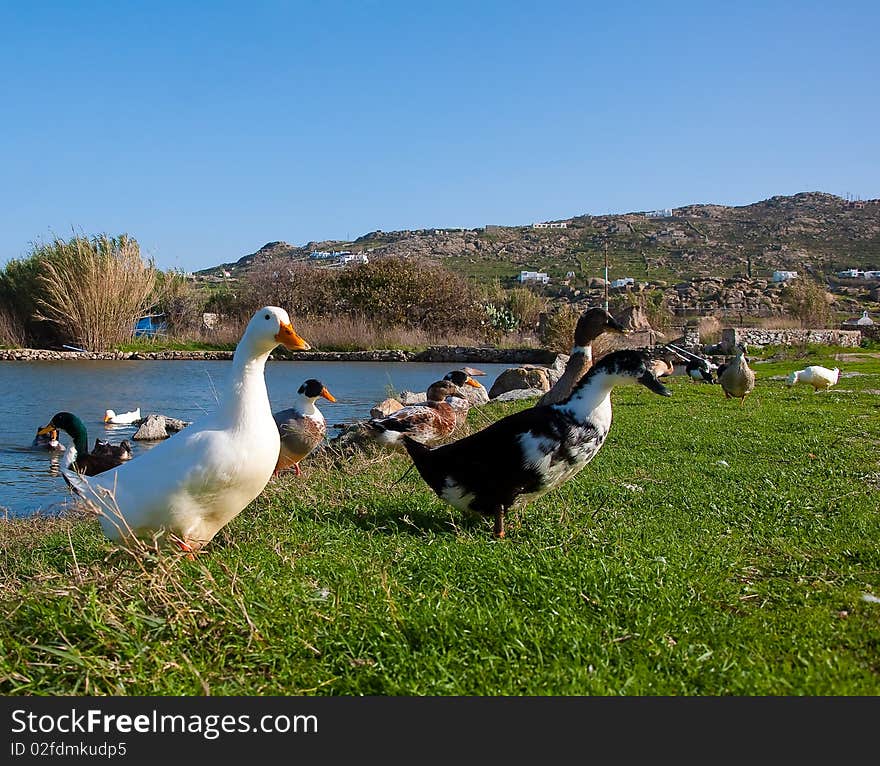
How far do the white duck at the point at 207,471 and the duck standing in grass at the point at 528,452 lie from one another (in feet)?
4.15

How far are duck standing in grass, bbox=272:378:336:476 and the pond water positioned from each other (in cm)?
252

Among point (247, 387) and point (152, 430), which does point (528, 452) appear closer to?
point (247, 387)

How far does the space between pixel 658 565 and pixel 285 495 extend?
11.5 ft

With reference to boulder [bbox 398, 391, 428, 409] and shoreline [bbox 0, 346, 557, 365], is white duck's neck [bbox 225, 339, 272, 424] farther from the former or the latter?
shoreline [bbox 0, 346, 557, 365]

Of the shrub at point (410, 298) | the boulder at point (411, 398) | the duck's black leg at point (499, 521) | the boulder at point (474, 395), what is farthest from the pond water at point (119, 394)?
the shrub at point (410, 298)

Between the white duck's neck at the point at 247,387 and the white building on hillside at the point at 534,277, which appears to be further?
the white building on hillside at the point at 534,277

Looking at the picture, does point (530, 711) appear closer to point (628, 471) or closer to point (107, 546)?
point (107, 546)

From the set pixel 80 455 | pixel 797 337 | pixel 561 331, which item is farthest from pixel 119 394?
pixel 797 337

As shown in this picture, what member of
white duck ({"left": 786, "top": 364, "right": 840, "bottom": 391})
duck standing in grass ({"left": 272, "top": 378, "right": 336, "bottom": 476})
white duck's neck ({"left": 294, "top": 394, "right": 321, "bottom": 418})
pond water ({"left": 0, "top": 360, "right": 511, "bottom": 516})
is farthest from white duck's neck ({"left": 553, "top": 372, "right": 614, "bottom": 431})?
white duck ({"left": 786, "top": 364, "right": 840, "bottom": 391})

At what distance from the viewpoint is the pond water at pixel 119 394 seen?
12.0 metres

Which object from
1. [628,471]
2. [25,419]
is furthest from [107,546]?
[25,419]

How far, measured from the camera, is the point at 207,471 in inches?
181

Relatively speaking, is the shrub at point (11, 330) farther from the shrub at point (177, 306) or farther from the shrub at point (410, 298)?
the shrub at point (410, 298)

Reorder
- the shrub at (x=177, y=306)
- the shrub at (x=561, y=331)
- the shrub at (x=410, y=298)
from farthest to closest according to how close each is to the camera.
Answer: the shrub at (x=177, y=306) → the shrub at (x=410, y=298) → the shrub at (x=561, y=331)
